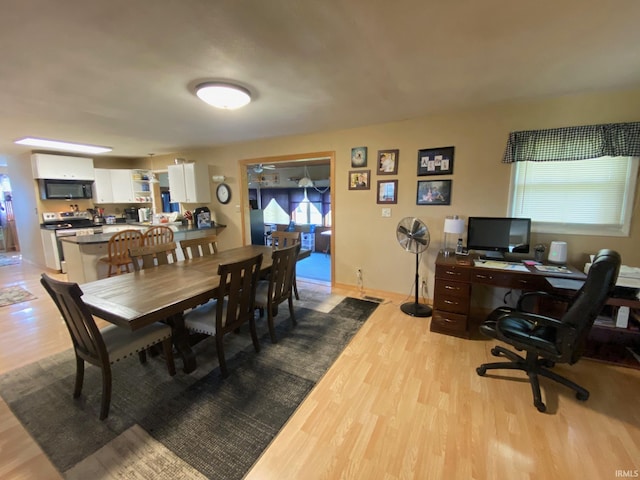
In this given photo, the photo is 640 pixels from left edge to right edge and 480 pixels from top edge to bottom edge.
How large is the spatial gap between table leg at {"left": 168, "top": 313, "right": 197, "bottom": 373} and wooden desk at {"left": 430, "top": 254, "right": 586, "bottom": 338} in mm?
2282

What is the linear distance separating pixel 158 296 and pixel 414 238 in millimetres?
2511

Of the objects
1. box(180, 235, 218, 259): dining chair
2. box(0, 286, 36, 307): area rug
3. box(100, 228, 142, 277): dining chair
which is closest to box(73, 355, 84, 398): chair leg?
box(180, 235, 218, 259): dining chair

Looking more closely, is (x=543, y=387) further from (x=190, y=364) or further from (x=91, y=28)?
(x=91, y=28)

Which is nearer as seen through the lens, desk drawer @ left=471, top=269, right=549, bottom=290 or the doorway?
desk drawer @ left=471, top=269, right=549, bottom=290

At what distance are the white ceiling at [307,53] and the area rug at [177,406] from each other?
2255mm

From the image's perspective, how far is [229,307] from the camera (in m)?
2.08

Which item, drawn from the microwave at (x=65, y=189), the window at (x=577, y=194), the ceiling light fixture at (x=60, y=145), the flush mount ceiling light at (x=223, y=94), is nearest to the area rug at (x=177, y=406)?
the flush mount ceiling light at (x=223, y=94)

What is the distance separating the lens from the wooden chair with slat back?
3.60 meters

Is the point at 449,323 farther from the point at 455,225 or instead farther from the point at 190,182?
the point at 190,182

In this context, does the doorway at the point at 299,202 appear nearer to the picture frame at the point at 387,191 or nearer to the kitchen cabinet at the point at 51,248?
the picture frame at the point at 387,191

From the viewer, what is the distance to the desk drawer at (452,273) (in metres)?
2.54

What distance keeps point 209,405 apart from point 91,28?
233cm

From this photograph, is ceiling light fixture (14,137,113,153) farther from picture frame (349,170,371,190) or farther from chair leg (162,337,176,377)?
picture frame (349,170,371,190)

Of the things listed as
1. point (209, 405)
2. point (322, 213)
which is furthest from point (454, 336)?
point (322, 213)
